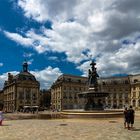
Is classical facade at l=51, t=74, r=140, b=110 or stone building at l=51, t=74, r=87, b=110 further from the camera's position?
classical facade at l=51, t=74, r=140, b=110

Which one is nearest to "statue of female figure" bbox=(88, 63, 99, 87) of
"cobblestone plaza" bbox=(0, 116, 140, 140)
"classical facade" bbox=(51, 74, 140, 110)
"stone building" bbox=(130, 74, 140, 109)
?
"cobblestone plaza" bbox=(0, 116, 140, 140)

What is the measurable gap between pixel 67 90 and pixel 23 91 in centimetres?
1952

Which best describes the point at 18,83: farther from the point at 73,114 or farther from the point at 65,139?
the point at 65,139

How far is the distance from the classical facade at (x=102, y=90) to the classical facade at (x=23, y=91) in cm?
1115

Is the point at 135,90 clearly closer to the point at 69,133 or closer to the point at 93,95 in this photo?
the point at 93,95

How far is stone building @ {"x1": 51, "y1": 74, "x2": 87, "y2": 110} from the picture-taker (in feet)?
399

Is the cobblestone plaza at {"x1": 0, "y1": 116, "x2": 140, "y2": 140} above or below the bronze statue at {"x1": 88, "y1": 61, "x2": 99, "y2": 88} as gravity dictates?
below

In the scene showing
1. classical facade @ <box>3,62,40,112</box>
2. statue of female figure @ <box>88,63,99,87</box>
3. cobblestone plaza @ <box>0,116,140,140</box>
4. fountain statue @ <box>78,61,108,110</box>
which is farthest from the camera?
classical facade @ <box>3,62,40,112</box>

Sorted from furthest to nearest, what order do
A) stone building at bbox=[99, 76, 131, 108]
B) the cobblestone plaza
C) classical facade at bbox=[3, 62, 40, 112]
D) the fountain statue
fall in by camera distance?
stone building at bbox=[99, 76, 131, 108] < classical facade at bbox=[3, 62, 40, 112] < the fountain statue < the cobblestone plaza

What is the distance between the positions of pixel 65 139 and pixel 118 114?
71.2 feet

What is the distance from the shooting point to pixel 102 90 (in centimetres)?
12731

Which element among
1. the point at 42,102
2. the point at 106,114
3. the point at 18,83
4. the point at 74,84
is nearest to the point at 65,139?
the point at 106,114

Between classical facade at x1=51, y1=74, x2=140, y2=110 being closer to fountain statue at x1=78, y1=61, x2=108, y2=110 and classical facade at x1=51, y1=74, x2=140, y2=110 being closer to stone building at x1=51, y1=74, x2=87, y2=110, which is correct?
stone building at x1=51, y1=74, x2=87, y2=110

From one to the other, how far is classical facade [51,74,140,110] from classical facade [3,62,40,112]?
11.1 metres
